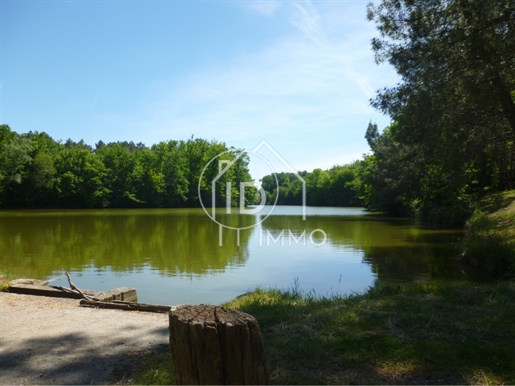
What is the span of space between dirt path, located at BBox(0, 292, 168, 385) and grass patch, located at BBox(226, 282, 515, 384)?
1.33 meters

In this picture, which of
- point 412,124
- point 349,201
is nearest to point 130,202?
point 349,201

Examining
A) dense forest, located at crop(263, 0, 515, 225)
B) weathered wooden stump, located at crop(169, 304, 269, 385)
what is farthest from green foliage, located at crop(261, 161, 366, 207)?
weathered wooden stump, located at crop(169, 304, 269, 385)

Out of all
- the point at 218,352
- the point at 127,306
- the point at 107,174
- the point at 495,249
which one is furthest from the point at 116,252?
the point at 107,174

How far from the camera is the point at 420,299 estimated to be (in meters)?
5.56

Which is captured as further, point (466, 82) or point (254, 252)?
point (254, 252)

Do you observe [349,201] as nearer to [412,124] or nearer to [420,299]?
[412,124]

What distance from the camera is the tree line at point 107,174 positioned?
5778cm

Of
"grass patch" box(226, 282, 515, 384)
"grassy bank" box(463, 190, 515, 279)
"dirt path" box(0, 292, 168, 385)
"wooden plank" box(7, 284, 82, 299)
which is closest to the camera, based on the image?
"grass patch" box(226, 282, 515, 384)

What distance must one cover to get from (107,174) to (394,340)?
237 feet

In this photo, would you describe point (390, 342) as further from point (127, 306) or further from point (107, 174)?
point (107, 174)

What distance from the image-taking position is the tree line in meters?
57.8

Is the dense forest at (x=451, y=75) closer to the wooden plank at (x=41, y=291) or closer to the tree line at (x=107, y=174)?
the wooden plank at (x=41, y=291)

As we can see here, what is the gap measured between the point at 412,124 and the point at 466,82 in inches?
82.1

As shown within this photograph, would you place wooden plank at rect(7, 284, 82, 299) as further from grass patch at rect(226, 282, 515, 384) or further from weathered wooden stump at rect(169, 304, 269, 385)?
weathered wooden stump at rect(169, 304, 269, 385)
